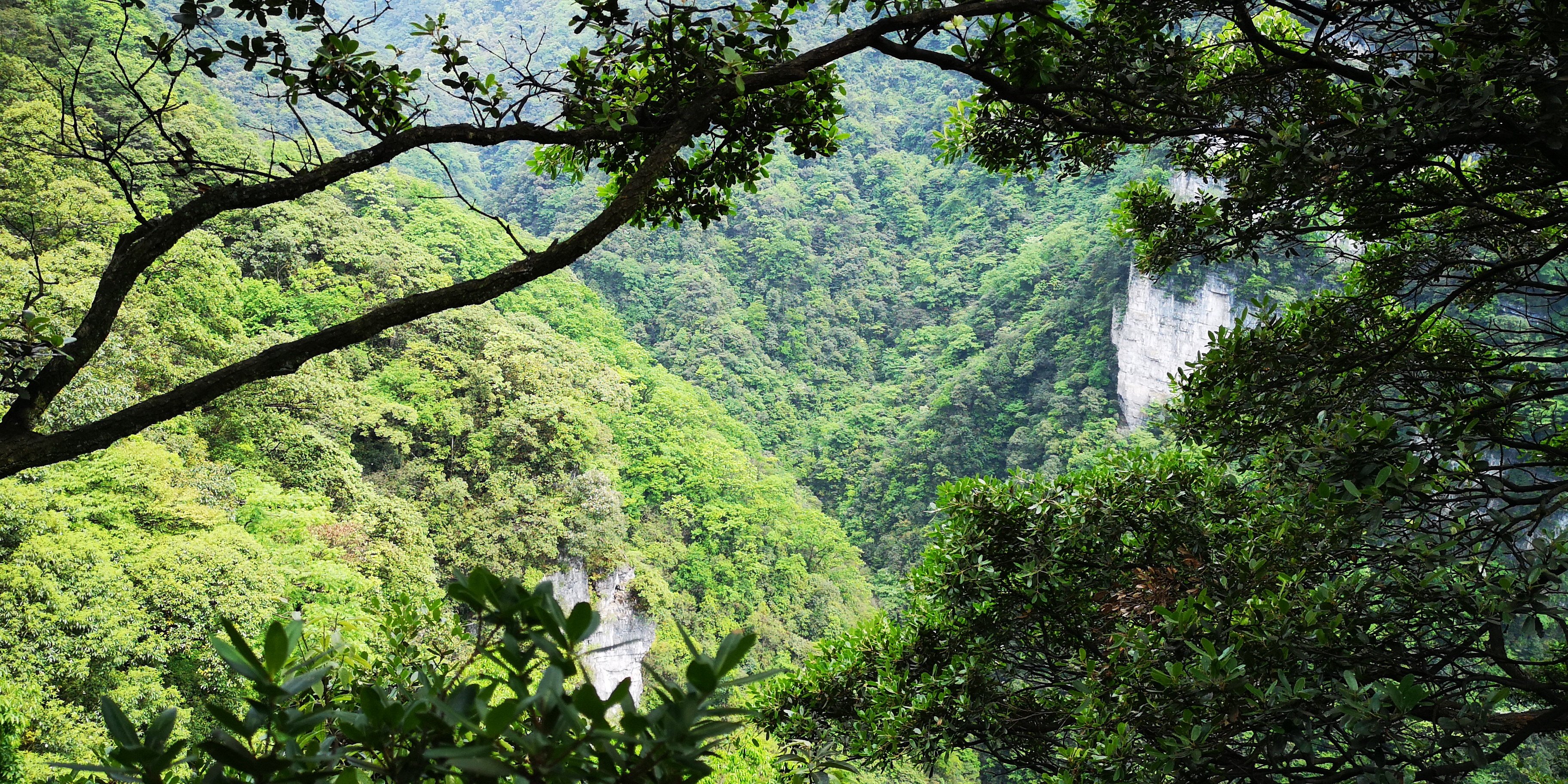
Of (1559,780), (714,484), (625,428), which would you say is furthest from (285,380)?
(1559,780)

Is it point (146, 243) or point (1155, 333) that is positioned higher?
point (1155, 333)

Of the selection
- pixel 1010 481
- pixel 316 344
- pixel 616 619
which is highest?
pixel 616 619

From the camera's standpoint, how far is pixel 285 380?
522 inches

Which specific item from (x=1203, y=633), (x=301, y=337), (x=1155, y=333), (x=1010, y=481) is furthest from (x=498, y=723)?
(x=1155, y=333)

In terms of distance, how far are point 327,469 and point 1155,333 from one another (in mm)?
24372

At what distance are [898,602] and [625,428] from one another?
939 centimetres

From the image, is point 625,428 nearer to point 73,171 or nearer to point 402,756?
point 73,171

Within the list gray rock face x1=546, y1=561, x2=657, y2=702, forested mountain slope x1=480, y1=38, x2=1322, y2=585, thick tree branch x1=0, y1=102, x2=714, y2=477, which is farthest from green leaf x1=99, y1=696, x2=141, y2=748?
forested mountain slope x1=480, y1=38, x2=1322, y2=585

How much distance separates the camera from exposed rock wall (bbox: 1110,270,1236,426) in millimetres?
26422

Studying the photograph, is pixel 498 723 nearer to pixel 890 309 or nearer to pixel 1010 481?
pixel 1010 481

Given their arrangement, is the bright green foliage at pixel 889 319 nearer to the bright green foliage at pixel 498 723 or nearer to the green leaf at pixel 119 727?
the bright green foliage at pixel 498 723

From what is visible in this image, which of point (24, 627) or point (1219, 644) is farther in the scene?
point (24, 627)

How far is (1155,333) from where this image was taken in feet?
88.9

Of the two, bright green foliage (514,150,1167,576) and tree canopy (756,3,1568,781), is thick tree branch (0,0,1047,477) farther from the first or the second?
bright green foliage (514,150,1167,576)
